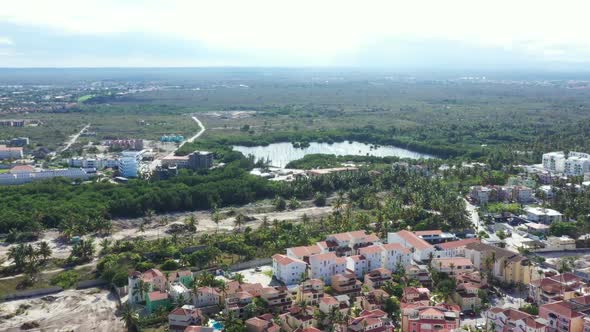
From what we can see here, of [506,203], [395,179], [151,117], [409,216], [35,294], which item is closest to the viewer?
[35,294]

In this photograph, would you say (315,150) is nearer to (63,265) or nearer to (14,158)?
(14,158)

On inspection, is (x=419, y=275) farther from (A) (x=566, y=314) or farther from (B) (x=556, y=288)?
(A) (x=566, y=314)

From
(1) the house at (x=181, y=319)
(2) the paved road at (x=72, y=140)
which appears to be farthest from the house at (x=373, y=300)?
(2) the paved road at (x=72, y=140)

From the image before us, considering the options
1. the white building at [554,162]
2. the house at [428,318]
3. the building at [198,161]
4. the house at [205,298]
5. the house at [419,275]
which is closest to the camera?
the house at [428,318]

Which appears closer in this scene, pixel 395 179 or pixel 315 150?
pixel 395 179

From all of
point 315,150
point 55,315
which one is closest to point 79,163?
point 315,150

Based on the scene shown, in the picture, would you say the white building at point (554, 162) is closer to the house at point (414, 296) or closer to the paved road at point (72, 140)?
the house at point (414, 296)

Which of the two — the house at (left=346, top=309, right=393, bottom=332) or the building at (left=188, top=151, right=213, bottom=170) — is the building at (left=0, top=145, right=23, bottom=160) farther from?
the house at (left=346, top=309, right=393, bottom=332)
